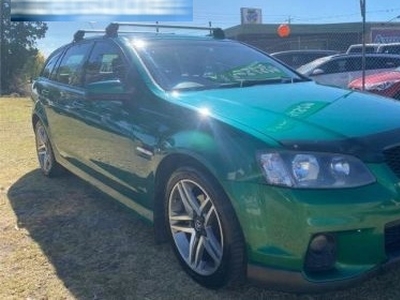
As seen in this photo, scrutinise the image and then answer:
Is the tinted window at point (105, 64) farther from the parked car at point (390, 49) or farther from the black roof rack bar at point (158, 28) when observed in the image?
the parked car at point (390, 49)

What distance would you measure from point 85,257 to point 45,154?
2521mm

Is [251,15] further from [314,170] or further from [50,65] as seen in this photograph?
[314,170]

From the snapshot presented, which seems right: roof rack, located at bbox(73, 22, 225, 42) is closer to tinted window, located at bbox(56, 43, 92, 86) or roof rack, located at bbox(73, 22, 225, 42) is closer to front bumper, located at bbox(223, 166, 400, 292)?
tinted window, located at bbox(56, 43, 92, 86)

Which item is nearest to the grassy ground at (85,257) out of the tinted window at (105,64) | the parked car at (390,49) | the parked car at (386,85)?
the tinted window at (105,64)

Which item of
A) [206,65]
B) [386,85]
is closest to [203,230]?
[206,65]

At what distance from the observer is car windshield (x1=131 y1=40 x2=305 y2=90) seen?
3.66 m

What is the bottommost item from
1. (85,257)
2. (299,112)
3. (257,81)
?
(85,257)

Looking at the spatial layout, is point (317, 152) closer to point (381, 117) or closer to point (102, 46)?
point (381, 117)

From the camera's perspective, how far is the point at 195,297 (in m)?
3.00

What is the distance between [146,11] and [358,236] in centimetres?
1662

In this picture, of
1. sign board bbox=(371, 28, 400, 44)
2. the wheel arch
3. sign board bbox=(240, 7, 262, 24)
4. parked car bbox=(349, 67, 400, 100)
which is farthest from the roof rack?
sign board bbox=(240, 7, 262, 24)

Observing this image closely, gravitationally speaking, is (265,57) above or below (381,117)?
above

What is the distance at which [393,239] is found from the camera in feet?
8.66

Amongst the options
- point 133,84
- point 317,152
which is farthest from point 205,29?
point 317,152
